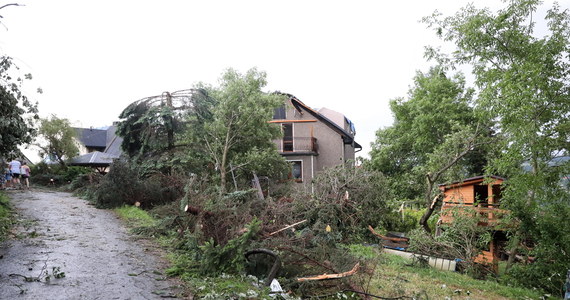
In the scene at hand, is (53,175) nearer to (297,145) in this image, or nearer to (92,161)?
(92,161)

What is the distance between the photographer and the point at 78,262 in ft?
20.0

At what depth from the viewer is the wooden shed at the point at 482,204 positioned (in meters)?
10.7

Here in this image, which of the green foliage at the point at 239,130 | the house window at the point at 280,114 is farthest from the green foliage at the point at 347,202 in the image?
the house window at the point at 280,114

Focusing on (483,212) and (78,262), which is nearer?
(78,262)

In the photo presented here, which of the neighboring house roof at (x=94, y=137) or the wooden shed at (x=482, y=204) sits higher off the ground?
the neighboring house roof at (x=94, y=137)

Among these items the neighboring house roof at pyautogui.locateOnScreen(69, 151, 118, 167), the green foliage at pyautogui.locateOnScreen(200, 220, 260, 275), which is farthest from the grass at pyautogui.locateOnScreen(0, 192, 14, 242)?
the neighboring house roof at pyautogui.locateOnScreen(69, 151, 118, 167)

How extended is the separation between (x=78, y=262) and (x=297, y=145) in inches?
793

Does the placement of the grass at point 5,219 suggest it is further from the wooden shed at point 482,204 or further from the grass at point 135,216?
the wooden shed at point 482,204

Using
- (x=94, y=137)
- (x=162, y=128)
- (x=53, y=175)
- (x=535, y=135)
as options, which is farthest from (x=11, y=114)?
(x=94, y=137)

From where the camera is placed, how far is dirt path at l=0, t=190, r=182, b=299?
486 cm

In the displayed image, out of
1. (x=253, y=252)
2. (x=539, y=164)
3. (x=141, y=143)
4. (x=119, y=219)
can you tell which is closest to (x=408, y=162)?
(x=539, y=164)

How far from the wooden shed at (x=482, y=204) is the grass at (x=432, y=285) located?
1.81 m

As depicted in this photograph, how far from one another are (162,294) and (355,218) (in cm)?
862

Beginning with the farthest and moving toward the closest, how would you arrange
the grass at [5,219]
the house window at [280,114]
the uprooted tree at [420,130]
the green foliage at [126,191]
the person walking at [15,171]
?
the house window at [280,114] → the uprooted tree at [420,130] → the person walking at [15,171] → the green foliage at [126,191] → the grass at [5,219]
